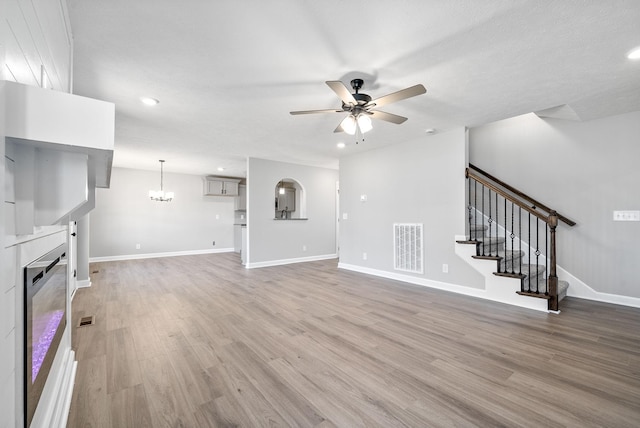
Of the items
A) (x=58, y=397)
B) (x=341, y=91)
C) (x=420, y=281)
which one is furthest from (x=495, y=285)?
(x=58, y=397)

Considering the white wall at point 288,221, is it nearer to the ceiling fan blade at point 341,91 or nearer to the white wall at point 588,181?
the ceiling fan blade at point 341,91

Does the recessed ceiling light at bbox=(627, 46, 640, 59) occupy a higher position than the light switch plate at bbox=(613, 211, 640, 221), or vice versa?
the recessed ceiling light at bbox=(627, 46, 640, 59)

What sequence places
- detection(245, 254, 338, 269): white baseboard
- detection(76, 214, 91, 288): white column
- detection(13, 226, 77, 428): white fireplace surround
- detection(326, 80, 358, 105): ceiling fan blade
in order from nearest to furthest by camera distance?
1. detection(13, 226, 77, 428): white fireplace surround
2. detection(326, 80, 358, 105): ceiling fan blade
3. detection(76, 214, 91, 288): white column
4. detection(245, 254, 338, 269): white baseboard

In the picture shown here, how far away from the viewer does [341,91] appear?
224 cm

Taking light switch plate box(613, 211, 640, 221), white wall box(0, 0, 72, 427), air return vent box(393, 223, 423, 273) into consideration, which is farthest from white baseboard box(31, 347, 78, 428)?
light switch plate box(613, 211, 640, 221)

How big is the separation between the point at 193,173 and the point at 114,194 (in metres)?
1.98

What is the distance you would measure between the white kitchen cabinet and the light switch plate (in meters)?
8.21

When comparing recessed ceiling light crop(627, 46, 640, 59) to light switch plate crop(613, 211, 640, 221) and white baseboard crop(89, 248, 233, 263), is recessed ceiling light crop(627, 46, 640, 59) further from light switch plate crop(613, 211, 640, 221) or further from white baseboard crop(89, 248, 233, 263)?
white baseboard crop(89, 248, 233, 263)

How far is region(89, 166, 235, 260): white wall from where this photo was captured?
23.0 ft

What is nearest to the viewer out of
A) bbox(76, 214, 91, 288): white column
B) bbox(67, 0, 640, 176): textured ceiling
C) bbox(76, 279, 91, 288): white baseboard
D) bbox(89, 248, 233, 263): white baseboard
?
bbox(67, 0, 640, 176): textured ceiling

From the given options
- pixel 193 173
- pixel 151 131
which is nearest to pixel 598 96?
pixel 151 131

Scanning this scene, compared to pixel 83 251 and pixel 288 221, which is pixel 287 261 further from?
pixel 83 251

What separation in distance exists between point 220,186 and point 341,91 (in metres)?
6.91

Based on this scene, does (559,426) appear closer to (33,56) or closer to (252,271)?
(33,56)
